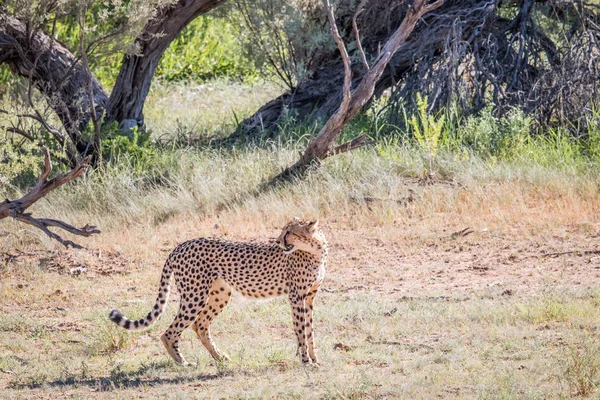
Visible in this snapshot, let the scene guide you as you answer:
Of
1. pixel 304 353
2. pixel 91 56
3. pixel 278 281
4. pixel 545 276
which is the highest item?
pixel 91 56

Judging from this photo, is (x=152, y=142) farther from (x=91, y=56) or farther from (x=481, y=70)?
(x=481, y=70)

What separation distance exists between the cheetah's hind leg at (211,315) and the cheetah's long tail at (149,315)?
29cm

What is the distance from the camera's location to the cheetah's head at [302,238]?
5723mm

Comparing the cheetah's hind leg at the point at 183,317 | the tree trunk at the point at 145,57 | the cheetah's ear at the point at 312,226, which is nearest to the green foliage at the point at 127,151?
the tree trunk at the point at 145,57

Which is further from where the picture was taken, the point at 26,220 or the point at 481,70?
the point at 481,70

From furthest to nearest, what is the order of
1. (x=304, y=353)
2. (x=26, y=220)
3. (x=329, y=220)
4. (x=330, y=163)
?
(x=330, y=163) → (x=329, y=220) → (x=26, y=220) → (x=304, y=353)

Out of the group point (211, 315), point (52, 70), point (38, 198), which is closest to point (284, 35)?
point (52, 70)

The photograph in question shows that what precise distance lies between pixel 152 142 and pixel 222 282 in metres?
6.61

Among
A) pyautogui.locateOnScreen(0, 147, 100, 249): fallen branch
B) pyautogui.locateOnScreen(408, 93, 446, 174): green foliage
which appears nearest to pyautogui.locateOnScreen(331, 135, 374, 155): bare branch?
pyautogui.locateOnScreen(408, 93, 446, 174): green foliage

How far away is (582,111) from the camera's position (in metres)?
11.0

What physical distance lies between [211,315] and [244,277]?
1.44 feet

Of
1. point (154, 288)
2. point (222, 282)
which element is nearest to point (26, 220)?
point (154, 288)

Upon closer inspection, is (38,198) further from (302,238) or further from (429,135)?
(429,135)

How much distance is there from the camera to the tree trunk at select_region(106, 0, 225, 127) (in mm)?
11578
